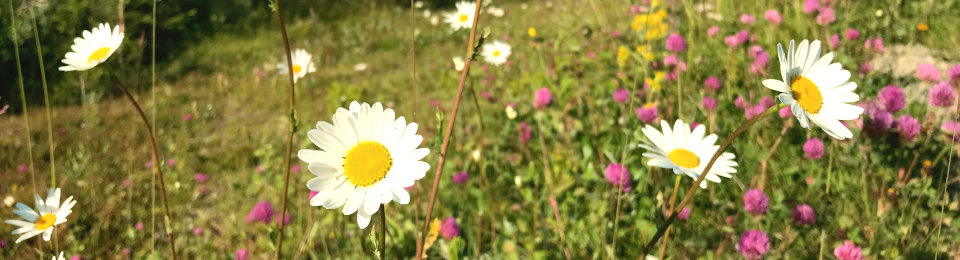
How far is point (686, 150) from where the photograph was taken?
0.90 m

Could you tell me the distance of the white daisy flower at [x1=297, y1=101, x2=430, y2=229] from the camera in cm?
58

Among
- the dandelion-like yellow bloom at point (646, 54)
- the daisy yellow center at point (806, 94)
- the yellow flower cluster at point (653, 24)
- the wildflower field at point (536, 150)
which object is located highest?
the yellow flower cluster at point (653, 24)

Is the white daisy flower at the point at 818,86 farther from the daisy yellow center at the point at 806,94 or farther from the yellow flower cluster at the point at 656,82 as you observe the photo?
A: the yellow flower cluster at the point at 656,82

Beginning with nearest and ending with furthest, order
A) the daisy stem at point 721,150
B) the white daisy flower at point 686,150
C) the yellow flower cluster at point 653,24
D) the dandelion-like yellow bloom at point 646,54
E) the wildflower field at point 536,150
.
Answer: the daisy stem at point 721,150, the wildflower field at point 536,150, the white daisy flower at point 686,150, the dandelion-like yellow bloom at point 646,54, the yellow flower cluster at point 653,24

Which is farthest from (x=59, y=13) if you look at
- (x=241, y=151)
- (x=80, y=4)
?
(x=241, y=151)

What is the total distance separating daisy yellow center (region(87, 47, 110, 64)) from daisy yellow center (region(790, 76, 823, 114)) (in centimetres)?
93

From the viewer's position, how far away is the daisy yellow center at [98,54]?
2.53 ft

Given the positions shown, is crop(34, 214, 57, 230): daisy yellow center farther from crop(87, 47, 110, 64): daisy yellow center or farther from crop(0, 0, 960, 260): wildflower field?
crop(87, 47, 110, 64): daisy yellow center

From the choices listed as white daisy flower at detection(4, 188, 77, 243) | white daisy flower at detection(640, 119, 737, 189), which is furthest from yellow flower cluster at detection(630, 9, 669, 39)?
white daisy flower at detection(4, 188, 77, 243)

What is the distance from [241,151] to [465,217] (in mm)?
1336

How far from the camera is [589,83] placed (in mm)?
2312

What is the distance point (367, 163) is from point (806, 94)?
1.73 ft

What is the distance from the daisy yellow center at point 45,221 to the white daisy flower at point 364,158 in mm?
644

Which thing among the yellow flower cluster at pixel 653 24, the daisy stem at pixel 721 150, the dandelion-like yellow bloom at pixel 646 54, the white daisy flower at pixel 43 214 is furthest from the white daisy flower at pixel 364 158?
the yellow flower cluster at pixel 653 24
